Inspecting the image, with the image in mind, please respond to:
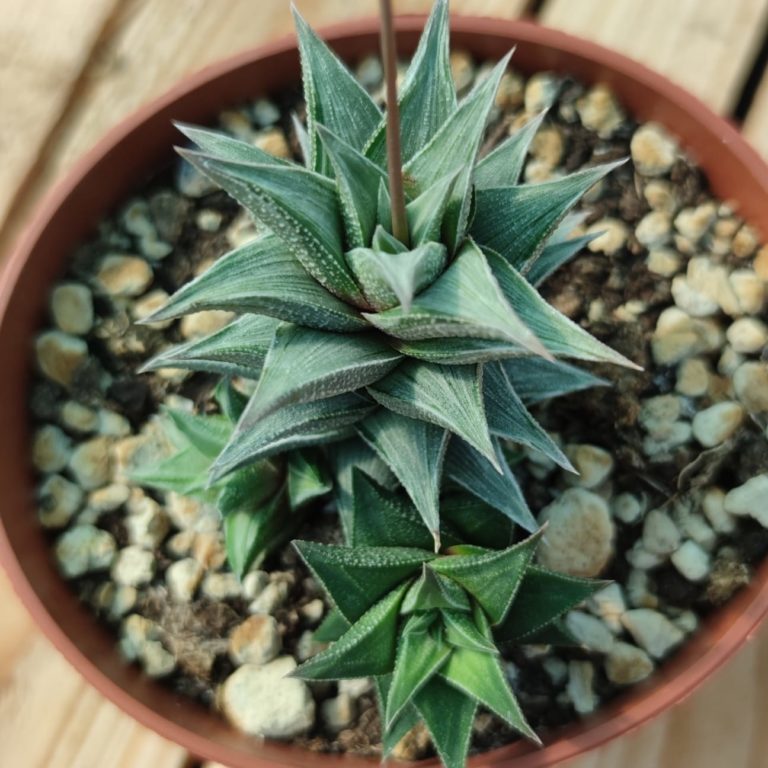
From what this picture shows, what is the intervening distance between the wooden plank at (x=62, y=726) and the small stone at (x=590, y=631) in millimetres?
374

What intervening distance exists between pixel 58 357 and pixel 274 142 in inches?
11.7

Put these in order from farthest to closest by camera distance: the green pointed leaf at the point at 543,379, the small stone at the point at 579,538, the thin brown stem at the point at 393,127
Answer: the small stone at the point at 579,538
the green pointed leaf at the point at 543,379
the thin brown stem at the point at 393,127

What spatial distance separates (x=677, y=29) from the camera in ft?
3.16

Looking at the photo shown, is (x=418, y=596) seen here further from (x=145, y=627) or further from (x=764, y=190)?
(x=764, y=190)

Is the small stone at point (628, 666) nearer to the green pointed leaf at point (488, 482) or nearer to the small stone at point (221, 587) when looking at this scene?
the green pointed leaf at point (488, 482)

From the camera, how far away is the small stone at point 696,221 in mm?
877

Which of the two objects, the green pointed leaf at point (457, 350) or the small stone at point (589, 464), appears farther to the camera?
the small stone at point (589, 464)

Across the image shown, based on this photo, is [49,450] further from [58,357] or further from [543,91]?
[543,91]

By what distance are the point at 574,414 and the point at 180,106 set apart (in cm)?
47

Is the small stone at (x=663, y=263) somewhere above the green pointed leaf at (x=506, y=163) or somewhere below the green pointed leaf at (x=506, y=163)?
above

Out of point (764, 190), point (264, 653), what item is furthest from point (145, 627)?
point (764, 190)

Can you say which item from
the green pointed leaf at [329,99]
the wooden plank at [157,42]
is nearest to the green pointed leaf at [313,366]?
the green pointed leaf at [329,99]

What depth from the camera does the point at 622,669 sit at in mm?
776

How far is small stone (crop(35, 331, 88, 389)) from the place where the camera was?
862 millimetres
